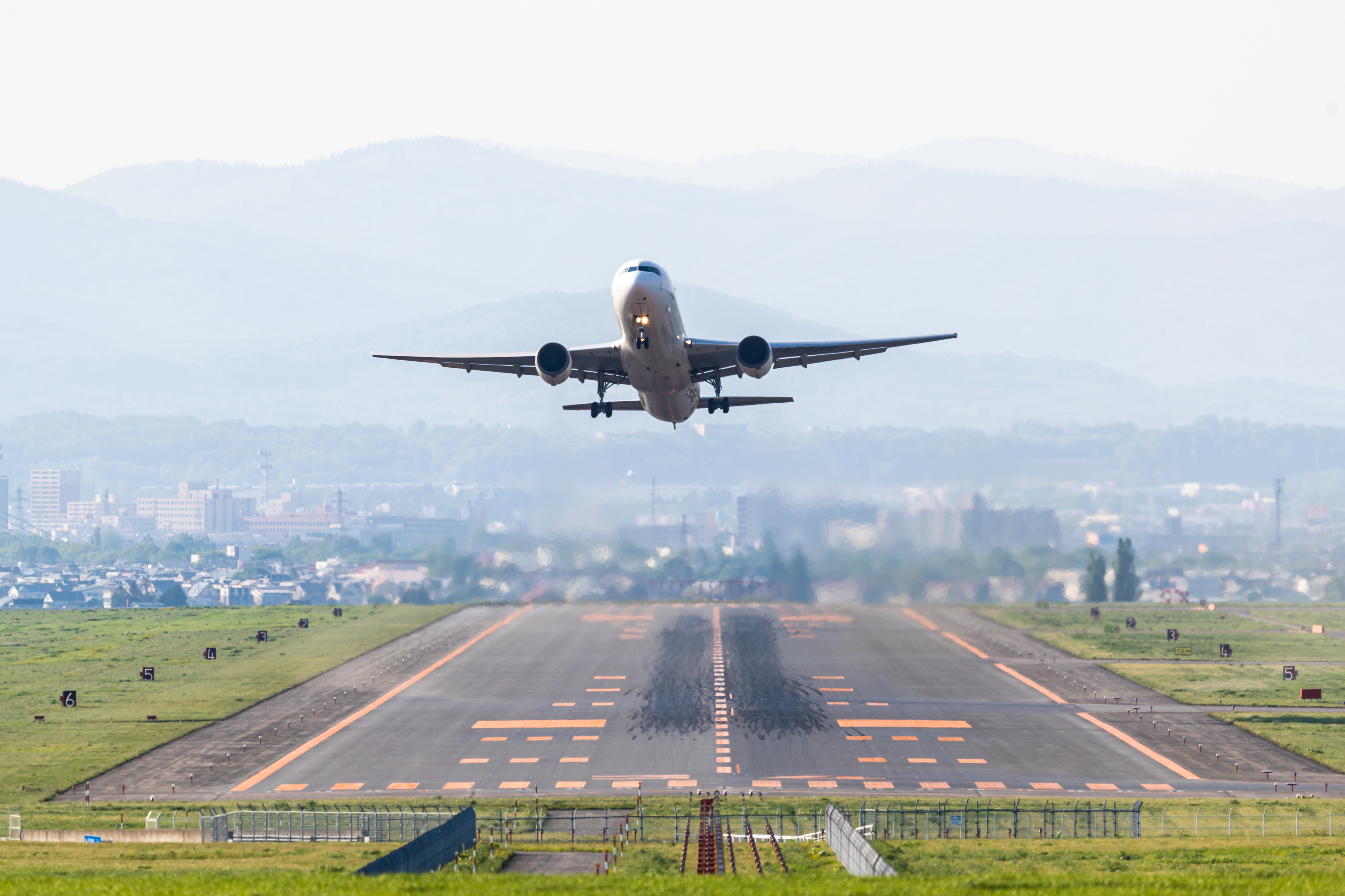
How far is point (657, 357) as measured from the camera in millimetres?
61781

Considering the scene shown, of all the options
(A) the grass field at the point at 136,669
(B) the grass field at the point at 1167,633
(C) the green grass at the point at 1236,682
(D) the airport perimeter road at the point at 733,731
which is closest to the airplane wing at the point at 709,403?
(D) the airport perimeter road at the point at 733,731

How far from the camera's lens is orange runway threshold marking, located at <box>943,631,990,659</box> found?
361 feet

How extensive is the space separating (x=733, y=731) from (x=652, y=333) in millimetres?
26852

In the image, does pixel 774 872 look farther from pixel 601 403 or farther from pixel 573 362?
pixel 601 403

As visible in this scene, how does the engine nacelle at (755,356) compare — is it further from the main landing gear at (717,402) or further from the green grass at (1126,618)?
the green grass at (1126,618)

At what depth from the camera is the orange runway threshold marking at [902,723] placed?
251ft

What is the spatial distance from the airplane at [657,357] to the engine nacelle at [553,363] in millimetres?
44

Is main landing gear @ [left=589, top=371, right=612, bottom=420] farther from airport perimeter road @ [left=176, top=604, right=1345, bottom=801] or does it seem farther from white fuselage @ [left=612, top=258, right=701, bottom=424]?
airport perimeter road @ [left=176, top=604, right=1345, bottom=801]

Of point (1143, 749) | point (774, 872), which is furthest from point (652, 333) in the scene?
point (1143, 749)

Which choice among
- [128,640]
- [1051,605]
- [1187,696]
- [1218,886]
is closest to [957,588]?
[1051,605]

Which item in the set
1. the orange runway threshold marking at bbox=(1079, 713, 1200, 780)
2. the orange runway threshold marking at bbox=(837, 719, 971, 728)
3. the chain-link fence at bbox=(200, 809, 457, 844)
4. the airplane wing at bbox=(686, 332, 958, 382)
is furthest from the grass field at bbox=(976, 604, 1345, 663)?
the chain-link fence at bbox=(200, 809, 457, 844)

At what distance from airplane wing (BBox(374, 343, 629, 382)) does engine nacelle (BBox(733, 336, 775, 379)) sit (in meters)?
5.93

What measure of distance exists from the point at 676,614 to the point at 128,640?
55.4 m

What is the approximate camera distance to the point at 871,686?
92.4 meters
